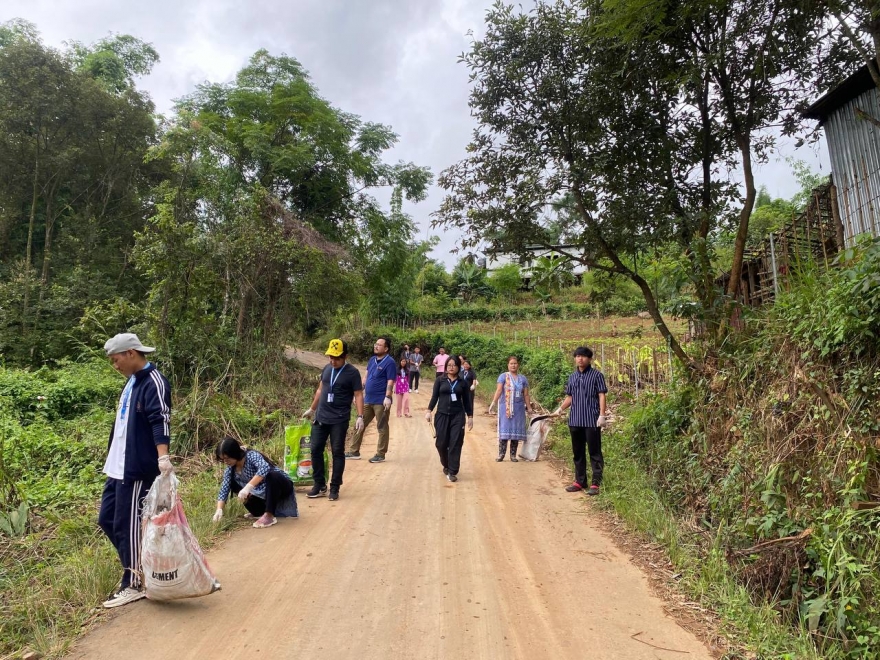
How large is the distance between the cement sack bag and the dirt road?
0.20 metres

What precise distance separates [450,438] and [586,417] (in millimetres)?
1920

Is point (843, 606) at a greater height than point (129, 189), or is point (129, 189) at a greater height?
point (129, 189)

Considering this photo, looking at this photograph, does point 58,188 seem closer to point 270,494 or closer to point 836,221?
point 270,494

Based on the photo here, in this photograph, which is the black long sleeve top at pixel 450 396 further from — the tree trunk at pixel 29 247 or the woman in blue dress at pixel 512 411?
the tree trunk at pixel 29 247

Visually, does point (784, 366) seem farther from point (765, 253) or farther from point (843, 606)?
point (765, 253)

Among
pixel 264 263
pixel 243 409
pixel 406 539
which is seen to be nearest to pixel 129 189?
pixel 264 263

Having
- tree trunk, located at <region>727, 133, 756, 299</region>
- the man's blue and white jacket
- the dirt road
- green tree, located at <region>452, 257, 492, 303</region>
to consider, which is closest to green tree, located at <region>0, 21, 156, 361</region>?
the dirt road

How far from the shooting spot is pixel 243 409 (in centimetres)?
1094

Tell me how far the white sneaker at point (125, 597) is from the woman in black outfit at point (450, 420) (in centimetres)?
426

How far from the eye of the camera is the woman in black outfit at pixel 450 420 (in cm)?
761

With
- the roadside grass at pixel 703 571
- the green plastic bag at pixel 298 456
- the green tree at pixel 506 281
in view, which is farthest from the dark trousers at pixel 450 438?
the green tree at pixel 506 281

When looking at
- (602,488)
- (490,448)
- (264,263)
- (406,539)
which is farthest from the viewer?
(264,263)

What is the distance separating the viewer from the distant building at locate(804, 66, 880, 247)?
8875 mm

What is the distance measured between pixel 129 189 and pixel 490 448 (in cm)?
2137
